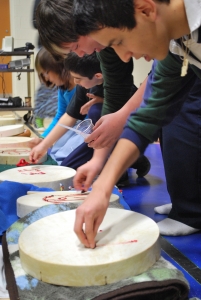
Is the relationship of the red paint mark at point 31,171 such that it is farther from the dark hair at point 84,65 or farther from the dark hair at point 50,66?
the dark hair at point 50,66

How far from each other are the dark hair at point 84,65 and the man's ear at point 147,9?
1.06 m

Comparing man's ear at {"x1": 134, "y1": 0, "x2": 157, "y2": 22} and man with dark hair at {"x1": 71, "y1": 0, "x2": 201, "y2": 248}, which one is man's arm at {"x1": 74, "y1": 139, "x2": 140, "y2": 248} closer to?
man with dark hair at {"x1": 71, "y1": 0, "x2": 201, "y2": 248}

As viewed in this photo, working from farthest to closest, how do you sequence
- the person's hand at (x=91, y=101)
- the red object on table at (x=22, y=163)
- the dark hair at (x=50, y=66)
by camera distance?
the dark hair at (x=50, y=66) < the person's hand at (x=91, y=101) < the red object on table at (x=22, y=163)

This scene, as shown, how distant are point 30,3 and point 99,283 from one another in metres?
5.89

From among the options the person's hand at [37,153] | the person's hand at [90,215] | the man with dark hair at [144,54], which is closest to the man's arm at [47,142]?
the person's hand at [37,153]

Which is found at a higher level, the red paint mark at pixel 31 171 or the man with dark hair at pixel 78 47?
the man with dark hair at pixel 78 47

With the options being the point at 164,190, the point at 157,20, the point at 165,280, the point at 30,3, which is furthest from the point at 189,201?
the point at 30,3

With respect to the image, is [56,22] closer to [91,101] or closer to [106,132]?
[106,132]

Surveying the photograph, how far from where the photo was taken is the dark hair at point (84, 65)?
1830 millimetres

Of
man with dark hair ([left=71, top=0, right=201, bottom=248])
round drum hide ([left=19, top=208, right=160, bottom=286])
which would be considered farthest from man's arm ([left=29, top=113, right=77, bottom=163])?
round drum hide ([left=19, top=208, right=160, bottom=286])

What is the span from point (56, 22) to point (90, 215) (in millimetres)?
841

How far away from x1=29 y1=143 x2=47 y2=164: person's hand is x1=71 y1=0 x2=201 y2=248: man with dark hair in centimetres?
74

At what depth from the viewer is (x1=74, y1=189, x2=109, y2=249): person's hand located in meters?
0.90

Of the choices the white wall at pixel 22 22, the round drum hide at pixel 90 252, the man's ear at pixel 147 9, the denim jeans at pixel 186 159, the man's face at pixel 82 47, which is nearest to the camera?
the man's ear at pixel 147 9
